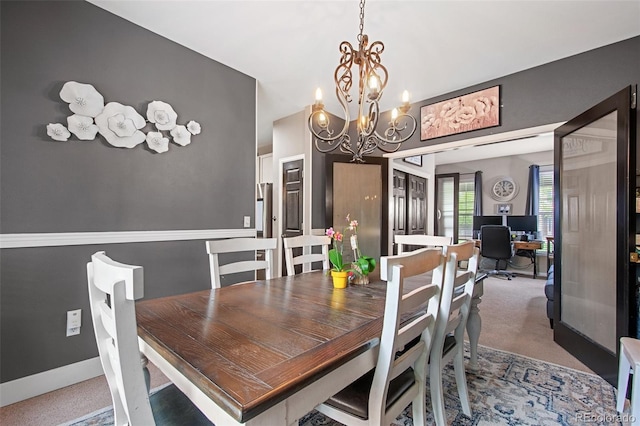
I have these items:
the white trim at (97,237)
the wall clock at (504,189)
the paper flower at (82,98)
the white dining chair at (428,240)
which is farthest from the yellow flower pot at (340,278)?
the wall clock at (504,189)

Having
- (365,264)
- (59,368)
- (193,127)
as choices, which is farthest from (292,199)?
(59,368)

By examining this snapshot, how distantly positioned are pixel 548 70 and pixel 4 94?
4268mm

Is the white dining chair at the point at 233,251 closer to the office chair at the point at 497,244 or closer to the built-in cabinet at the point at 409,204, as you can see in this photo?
the built-in cabinet at the point at 409,204

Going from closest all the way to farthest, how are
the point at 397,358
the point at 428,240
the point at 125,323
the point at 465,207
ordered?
the point at 125,323, the point at 397,358, the point at 428,240, the point at 465,207

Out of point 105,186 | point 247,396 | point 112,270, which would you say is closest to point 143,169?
point 105,186

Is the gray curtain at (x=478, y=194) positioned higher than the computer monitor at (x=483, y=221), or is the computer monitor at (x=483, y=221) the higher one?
the gray curtain at (x=478, y=194)

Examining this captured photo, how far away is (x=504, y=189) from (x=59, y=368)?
7.80 metres

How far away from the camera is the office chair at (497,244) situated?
540 centimetres

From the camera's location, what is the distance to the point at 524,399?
5.70 ft

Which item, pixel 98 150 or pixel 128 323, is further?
pixel 98 150

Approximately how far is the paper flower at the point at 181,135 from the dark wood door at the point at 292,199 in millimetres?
1765

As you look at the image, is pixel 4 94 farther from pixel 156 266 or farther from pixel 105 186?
pixel 156 266

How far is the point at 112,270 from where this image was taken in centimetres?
71

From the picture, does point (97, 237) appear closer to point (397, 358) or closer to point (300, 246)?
point (300, 246)
